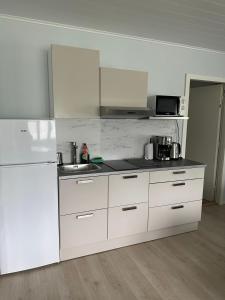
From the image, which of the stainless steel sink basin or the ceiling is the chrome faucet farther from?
the ceiling

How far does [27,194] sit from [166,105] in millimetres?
1920

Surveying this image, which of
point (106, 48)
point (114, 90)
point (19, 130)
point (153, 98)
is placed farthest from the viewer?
point (153, 98)

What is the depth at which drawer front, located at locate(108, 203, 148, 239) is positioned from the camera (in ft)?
7.97

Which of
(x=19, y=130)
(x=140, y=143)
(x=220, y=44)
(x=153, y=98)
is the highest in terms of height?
(x=220, y=44)

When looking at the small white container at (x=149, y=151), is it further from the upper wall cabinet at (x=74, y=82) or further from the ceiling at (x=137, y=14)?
the ceiling at (x=137, y=14)

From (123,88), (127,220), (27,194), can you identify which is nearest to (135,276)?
(127,220)

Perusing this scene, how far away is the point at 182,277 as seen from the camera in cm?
210

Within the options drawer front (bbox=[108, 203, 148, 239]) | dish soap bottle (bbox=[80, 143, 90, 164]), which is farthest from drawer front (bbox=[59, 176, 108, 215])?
dish soap bottle (bbox=[80, 143, 90, 164])

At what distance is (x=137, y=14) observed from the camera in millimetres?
2166

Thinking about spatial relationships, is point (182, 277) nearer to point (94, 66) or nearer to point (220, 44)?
point (94, 66)

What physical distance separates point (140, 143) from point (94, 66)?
1213mm

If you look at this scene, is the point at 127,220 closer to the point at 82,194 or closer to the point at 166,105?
the point at 82,194

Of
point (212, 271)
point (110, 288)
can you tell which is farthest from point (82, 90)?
point (212, 271)

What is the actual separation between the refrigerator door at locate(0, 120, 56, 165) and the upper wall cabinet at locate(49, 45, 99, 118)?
0.37 m
